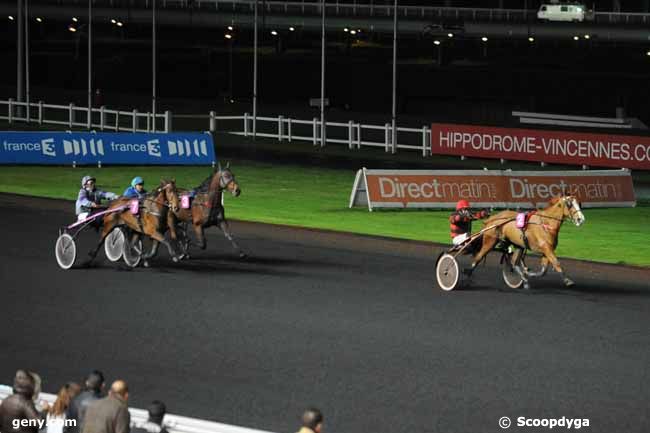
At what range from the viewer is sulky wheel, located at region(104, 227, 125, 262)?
23.3m

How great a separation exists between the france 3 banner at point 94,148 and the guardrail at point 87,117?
978 cm

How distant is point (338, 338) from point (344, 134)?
41.3 meters

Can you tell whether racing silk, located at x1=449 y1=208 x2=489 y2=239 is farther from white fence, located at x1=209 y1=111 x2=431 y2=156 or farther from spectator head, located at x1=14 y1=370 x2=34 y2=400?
white fence, located at x1=209 y1=111 x2=431 y2=156

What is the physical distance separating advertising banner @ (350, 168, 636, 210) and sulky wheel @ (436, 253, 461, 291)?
412 inches

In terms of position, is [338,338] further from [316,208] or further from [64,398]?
[316,208]

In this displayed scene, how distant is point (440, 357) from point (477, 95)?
79862 millimetres

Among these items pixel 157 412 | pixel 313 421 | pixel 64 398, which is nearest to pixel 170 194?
pixel 64 398

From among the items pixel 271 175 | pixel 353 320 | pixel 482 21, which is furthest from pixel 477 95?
pixel 353 320

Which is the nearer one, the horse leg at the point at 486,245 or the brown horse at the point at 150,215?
the horse leg at the point at 486,245

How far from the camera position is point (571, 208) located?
20141 mm

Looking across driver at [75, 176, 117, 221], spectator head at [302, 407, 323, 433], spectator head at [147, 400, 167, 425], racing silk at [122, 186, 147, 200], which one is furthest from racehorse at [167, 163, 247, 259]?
spectator head at [302, 407, 323, 433]

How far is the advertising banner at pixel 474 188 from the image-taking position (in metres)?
31.7

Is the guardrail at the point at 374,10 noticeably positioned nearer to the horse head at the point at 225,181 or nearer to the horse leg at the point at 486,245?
the horse head at the point at 225,181

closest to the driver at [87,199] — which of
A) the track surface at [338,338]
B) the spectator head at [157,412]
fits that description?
the track surface at [338,338]
